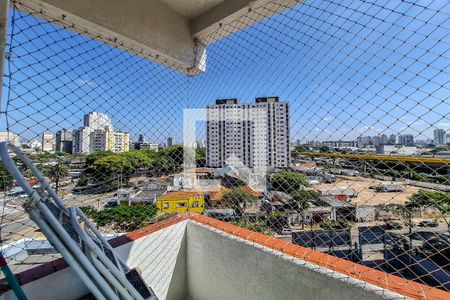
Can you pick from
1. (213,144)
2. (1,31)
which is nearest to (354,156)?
(1,31)

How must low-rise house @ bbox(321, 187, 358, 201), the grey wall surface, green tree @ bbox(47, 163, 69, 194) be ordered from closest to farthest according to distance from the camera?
the grey wall surface
green tree @ bbox(47, 163, 69, 194)
low-rise house @ bbox(321, 187, 358, 201)

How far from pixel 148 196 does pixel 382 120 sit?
10.4 m

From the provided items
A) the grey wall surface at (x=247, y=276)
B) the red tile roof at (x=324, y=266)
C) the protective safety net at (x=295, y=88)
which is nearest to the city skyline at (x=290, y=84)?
the protective safety net at (x=295, y=88)

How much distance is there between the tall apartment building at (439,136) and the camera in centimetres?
90

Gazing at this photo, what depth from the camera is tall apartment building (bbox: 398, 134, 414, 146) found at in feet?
3.44

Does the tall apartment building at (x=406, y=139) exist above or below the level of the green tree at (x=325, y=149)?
above

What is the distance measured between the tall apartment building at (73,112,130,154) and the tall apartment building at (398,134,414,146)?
1.85m

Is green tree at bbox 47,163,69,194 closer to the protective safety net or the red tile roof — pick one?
the protective safety net

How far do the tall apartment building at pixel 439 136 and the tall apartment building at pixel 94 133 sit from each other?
74.3 inches

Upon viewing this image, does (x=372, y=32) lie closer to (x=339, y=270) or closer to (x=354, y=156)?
(x=354, y=156)

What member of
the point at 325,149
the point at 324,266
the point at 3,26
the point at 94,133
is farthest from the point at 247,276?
the point at 94,133

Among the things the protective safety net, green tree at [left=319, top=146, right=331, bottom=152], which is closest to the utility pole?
the protective safety net

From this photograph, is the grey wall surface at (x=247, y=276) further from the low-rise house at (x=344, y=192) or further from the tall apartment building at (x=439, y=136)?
the low-rise house at (x=344, y=192)

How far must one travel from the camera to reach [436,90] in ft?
2.76
